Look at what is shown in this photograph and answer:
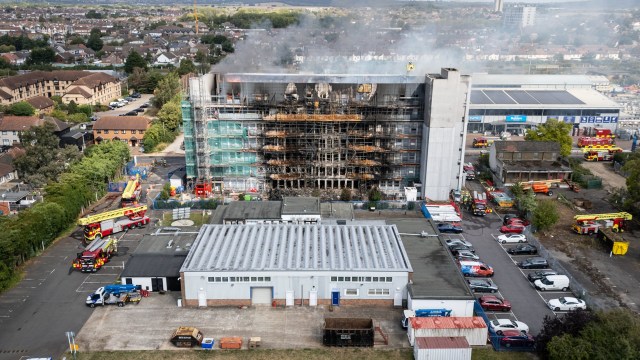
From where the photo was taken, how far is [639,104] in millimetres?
74312

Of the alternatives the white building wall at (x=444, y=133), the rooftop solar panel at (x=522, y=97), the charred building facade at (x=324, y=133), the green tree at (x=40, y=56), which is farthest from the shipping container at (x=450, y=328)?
the green tree at (x=40, y=56)

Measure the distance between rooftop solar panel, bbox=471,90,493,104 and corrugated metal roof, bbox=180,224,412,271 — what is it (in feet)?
117

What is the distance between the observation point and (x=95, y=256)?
31.9m

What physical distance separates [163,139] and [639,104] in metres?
63.8

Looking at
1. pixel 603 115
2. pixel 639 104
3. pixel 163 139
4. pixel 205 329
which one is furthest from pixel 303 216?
pixel 639 104

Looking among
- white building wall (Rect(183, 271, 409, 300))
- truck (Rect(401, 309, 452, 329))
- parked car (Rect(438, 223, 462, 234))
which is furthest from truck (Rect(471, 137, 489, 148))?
truck (Rect(401, 309, 452, 329))

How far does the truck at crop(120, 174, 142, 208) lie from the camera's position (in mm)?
41750

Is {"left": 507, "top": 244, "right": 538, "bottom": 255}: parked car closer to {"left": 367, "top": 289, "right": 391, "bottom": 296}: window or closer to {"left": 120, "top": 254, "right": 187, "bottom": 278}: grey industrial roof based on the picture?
{"left": 367, "top": 289, "right": 391, "bottom": 296}: window

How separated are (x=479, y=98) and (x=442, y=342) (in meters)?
45.8

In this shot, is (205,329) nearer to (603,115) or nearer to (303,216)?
(303,216)

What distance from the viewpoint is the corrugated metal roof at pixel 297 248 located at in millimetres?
28250

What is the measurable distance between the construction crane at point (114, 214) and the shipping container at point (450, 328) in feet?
73.6

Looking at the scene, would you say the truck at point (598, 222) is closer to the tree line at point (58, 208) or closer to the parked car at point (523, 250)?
the parked car at point (523, 250)

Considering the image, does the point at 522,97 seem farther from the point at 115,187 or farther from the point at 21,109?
the point at 21,109
